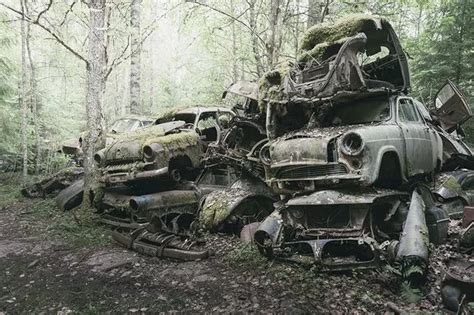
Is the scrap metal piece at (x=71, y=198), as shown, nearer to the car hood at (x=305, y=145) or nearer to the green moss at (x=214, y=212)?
the green moss at (x=214, y=212)

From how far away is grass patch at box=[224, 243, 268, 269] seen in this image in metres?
5.59

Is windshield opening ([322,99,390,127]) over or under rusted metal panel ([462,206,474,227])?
over

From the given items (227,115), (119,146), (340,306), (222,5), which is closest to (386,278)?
(340,306)

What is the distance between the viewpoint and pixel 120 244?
6871 millimetres

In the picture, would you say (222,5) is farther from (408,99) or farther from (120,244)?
(120,244)

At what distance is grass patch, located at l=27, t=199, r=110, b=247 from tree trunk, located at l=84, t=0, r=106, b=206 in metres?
0.50

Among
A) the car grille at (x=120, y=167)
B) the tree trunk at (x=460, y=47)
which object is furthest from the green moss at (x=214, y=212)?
the tree trunk at (x=460, y=47)

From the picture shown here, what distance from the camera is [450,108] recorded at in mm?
8836

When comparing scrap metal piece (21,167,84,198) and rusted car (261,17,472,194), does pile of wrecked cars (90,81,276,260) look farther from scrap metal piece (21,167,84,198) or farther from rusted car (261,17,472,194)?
scrap metal piece (21,167,84,198)

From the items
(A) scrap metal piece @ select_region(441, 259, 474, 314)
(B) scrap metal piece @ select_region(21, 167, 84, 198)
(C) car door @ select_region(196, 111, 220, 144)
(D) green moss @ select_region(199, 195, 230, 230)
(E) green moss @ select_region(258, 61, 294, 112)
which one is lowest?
(A) scrap metal piece @ select_region(441, 259, 474, 314)

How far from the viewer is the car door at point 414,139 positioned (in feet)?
21.0

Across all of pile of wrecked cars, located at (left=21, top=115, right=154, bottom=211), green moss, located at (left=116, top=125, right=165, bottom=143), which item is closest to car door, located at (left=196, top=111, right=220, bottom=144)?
green moss, located at (left=116, top=125, right=165, bottom=143)

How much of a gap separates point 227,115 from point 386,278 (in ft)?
23.1

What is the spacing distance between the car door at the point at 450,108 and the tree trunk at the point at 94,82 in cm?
732
